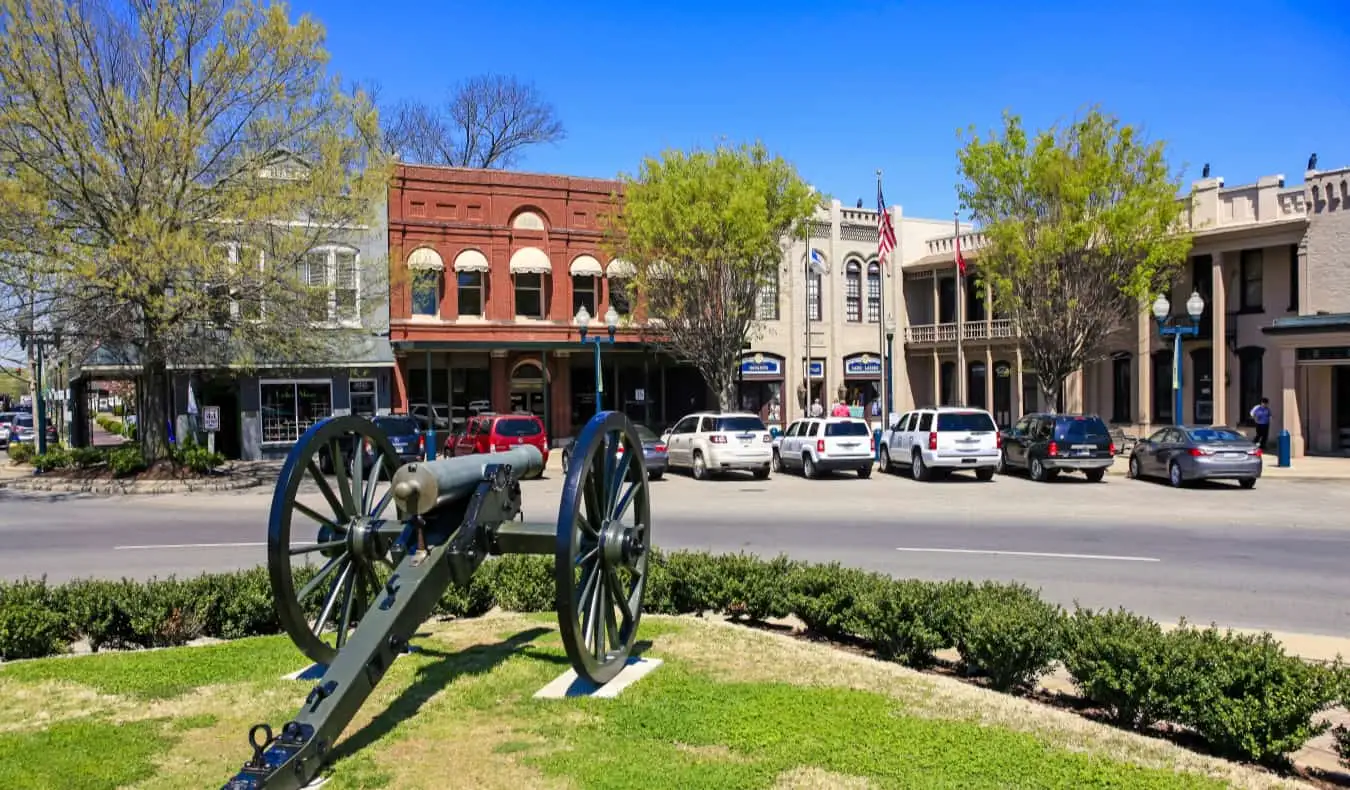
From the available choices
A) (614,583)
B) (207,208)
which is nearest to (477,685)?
(614,583)

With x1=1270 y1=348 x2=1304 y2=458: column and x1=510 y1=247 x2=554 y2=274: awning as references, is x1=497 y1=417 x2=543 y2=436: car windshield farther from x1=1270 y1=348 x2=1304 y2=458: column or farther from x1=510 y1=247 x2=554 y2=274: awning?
x1=1270 y1=348 x2=1304 y2=458: column

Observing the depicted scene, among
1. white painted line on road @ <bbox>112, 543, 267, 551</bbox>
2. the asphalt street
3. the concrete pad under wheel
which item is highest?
the concrete pad under wheel

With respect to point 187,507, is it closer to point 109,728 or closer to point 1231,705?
point 109,728

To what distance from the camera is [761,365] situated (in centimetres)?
4175

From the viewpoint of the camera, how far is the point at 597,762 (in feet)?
17.3

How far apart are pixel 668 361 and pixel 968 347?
12.1 meters

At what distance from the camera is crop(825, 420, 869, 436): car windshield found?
26.4 meters

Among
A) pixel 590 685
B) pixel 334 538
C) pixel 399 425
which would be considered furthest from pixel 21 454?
pixel 590 685

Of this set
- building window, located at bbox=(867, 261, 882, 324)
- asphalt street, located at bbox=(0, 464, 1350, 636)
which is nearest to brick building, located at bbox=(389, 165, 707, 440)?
building window, located at bbox=(867, 261, 882, 324)

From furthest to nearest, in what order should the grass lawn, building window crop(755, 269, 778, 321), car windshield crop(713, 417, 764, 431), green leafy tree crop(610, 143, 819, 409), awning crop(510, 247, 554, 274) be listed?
building window crop(755, 269, 778, 321), awning crop(510, 247, 554, 274), green leafy tree crop(610, 143, 819, 409), car windshield crop(713, 417, 764, 431), the grass lawn

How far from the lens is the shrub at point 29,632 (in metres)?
7.71

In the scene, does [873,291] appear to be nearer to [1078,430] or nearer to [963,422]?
[963,422]

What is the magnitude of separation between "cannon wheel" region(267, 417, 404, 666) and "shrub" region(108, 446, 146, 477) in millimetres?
21533

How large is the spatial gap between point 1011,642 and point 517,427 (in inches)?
842
